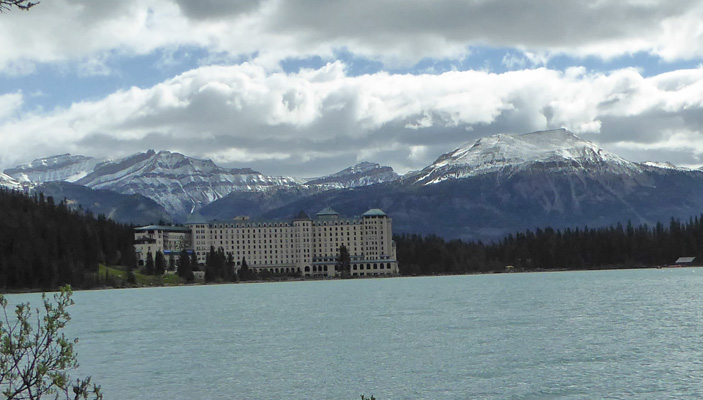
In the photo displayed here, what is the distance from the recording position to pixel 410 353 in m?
70.1

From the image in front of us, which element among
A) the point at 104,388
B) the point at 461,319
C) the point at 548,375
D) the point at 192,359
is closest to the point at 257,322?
the point at 461,319

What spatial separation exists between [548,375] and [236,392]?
20185 mm

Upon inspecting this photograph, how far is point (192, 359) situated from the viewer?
2832 inches

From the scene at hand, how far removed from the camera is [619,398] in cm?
4838

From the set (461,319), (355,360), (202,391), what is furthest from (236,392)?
(461,319)

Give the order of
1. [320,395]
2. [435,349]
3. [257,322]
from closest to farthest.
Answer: [320,395]
[435,349]
[257,322]

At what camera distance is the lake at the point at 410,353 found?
54.1 meters

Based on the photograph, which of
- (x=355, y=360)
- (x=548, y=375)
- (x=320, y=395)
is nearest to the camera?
(x=320, y=395)

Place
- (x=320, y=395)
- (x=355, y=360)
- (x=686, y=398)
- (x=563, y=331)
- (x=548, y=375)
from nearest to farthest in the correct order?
(x=686, y=398) < (x=320, y=395) < (x=548, y=375) < (x=355, y=360) < (x=563, y=331)

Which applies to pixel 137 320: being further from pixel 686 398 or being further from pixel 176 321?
pixel 686 398

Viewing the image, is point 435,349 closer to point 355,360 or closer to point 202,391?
point 355,360

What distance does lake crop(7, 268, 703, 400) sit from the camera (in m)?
54.1

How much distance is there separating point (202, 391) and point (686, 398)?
29.1m

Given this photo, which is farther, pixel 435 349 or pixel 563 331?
pixel 563 331
